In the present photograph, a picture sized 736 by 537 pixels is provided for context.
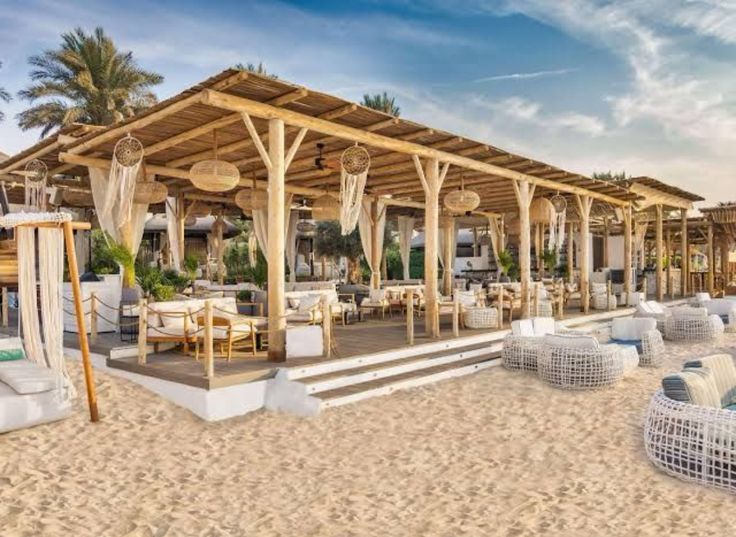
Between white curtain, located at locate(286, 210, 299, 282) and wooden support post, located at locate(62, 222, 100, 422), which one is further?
white curtain, located at locate(286, 210, 299, 282)

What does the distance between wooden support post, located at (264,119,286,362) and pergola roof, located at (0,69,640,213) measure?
61 centimetres

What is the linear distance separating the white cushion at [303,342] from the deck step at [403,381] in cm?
69

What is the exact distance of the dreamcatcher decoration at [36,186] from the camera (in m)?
9.53

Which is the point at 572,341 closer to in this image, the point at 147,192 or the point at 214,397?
the point at 214,397

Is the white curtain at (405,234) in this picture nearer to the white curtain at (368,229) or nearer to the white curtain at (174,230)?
the white curtain at (368,229)

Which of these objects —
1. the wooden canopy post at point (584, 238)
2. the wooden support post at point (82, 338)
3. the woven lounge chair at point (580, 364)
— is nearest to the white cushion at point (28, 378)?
the wooden support post at point (82, 338)

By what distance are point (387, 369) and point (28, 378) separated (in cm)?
368

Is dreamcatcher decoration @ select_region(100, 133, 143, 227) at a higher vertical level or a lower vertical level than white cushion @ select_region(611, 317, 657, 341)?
higher

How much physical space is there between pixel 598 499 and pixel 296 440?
8.33 ft

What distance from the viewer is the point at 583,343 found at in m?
6.80

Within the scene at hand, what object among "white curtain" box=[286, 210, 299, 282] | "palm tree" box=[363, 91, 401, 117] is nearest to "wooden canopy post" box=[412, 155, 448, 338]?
"white curtain" box=[286, 210, 299, 282]

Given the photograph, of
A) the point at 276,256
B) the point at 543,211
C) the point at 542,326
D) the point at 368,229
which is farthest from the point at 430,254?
the point at 368,229

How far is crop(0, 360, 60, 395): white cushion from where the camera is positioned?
5.29 metres

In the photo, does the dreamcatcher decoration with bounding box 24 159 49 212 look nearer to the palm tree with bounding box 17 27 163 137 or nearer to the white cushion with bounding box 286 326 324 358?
the white cushion with bounding box 286 326 324 358
